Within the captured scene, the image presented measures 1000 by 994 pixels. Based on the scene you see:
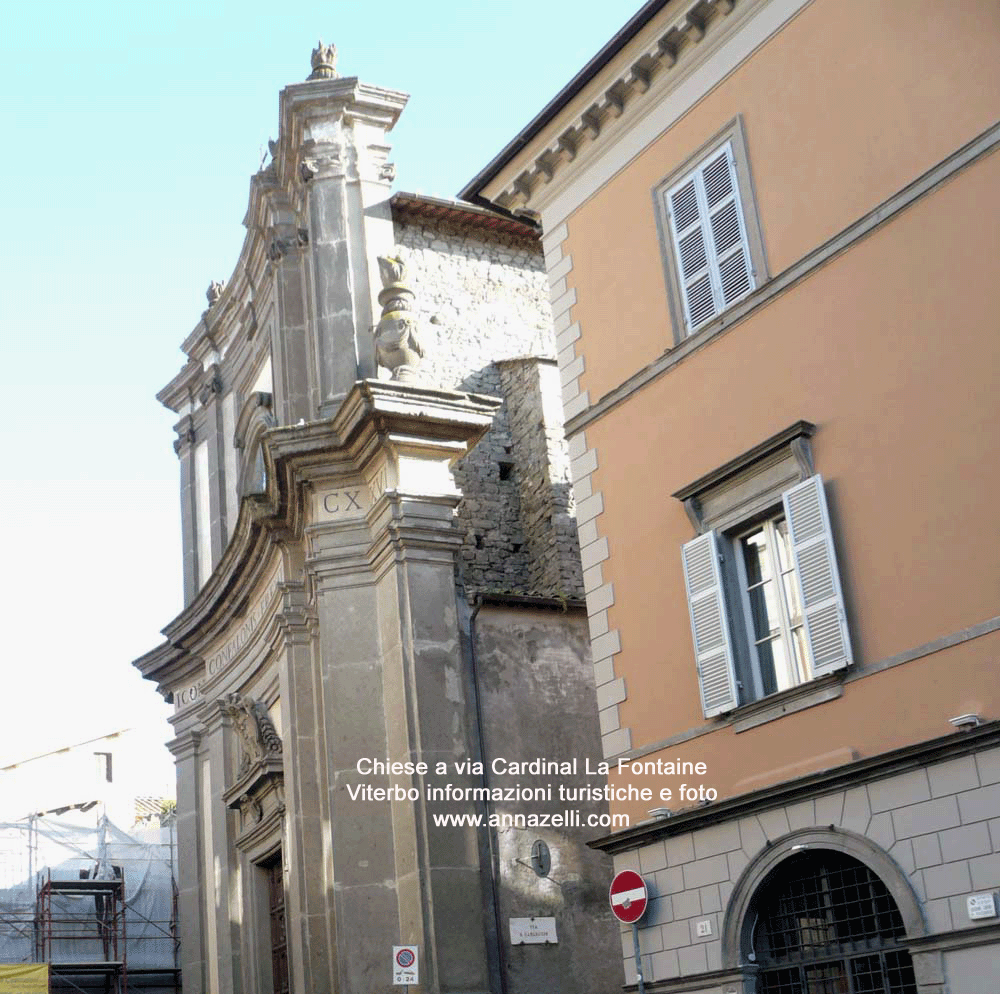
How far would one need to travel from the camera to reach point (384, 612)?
53.5 ft

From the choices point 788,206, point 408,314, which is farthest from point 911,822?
point 408,314

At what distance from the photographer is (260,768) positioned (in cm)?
1852

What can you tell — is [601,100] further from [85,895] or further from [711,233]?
[85,895]

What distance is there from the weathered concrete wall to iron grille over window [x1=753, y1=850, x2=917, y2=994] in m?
4.96

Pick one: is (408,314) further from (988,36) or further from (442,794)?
(988,36)

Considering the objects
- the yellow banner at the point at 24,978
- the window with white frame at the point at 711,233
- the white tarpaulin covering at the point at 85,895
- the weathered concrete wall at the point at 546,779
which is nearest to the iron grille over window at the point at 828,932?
the window with white frame at the point at 711,233

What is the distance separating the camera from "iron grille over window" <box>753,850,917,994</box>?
9664 mm

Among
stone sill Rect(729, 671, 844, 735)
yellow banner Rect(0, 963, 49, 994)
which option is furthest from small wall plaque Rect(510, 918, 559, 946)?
yellow banner Rect(0, 963, 49, 994)

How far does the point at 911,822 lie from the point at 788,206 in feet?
15.1

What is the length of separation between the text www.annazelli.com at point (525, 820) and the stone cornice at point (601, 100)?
19.6 feet

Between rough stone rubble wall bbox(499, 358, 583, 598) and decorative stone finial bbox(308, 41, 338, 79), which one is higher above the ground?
decorative stone finial bbox(308, 41, 338, 79)

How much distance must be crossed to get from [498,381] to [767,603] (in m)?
A: 8.71

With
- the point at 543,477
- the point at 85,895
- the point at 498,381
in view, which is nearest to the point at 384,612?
the point at 543,477

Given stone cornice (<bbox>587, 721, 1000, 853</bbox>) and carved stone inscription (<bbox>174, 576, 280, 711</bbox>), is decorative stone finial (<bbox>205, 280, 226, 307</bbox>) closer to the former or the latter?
carved stone inscription (<bbox>174, 576, 280, 711</bbox>)
